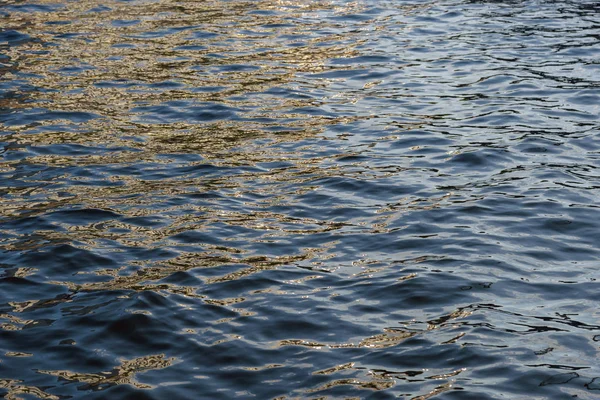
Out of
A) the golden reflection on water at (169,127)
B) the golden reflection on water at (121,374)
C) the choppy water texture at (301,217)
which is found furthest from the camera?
the golden reflection on water at (169,127)

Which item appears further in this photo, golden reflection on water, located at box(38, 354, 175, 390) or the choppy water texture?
the choppy water texture

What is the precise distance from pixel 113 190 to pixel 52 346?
3310 mm

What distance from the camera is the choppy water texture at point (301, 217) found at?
6.29 m

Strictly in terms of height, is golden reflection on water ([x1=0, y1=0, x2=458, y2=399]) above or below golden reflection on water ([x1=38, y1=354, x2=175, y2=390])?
above

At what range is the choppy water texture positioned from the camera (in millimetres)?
6285

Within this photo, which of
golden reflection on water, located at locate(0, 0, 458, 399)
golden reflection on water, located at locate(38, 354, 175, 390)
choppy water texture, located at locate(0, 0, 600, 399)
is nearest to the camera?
golden reflection on water, located at locate(38, 354, 175, 390)

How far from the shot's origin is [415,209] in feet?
29.6

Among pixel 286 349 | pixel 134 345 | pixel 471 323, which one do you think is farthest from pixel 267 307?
pixel 471 323

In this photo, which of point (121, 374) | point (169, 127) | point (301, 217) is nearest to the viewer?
point (121, 374)

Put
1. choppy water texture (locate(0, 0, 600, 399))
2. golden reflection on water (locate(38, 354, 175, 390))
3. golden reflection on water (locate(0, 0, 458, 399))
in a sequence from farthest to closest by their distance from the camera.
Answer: golden reflection on water (locate(0, 0, 458, 399)) < choppy water texture (locate(0, 0, 600, 399)) < golden reflection on water (locate(38, 354, 175, 390))

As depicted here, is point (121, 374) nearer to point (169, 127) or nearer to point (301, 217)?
point (301, 217)

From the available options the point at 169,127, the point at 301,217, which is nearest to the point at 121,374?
the point at 301,217

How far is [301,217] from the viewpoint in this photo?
8.90 metres

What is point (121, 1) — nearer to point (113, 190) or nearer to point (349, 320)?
point (113, 190)
